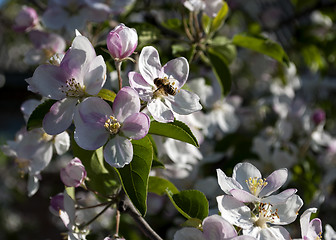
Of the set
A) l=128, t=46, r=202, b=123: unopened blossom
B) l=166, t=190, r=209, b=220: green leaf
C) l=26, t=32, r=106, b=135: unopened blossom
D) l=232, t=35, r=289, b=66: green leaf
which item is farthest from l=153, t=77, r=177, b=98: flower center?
l=232, t=35, r=289, b=66: green leaf

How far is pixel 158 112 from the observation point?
0.77 m

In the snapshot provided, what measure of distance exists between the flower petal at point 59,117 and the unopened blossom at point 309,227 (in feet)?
1.49

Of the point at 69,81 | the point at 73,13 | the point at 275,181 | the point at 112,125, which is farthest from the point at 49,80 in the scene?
the point at 73,13

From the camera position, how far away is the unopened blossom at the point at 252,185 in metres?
0.76

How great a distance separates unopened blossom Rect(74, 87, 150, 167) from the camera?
28.9 inches

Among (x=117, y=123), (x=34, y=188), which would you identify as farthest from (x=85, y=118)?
(x=34, y=188)

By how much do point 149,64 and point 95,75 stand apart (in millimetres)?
115

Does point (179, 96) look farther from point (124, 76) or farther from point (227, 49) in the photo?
point (227, 49)

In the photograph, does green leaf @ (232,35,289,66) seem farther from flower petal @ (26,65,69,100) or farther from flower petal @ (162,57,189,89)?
flower petal @ (26,65,69,100)

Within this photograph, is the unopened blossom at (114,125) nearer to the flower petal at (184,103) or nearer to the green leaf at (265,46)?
the flower petal at (184,103)

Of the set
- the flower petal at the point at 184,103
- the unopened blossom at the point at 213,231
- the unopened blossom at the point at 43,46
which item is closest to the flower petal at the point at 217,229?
the unopened blossom at the point at 213,231

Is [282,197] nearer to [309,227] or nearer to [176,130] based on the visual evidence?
[309,227]

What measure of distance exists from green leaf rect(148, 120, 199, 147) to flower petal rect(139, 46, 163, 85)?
0.27 ft

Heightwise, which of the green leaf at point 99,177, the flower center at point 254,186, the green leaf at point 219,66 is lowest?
the green leaf at point 99,177
